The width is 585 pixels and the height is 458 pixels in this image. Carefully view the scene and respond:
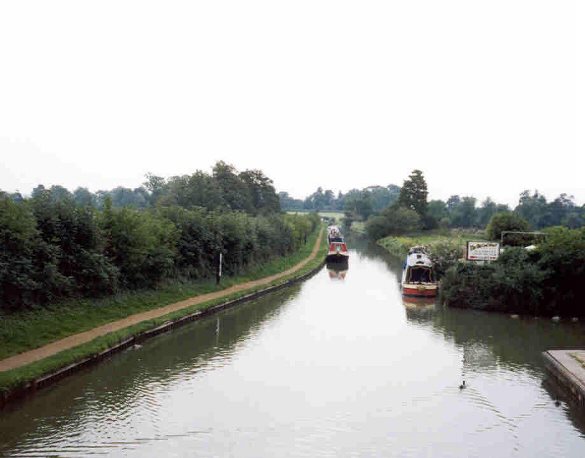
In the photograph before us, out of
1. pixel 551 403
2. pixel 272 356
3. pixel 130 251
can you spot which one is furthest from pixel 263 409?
pixel 130 251

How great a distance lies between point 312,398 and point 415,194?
8149cm

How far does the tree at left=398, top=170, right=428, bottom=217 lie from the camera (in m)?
92.2

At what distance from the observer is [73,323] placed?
1895 cm

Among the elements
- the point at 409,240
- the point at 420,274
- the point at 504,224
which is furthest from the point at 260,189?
the point at 420,274

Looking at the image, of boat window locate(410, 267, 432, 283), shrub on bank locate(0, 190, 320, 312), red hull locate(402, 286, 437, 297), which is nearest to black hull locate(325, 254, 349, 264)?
shrub on bank locate(0, 190, 320, 312)

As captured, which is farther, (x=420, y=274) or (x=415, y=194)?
(x=415, y=194)

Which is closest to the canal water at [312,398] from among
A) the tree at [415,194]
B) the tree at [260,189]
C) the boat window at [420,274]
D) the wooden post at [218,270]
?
the wooden post at [218,270]

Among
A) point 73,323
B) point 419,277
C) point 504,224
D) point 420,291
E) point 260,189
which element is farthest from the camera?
point 260,189

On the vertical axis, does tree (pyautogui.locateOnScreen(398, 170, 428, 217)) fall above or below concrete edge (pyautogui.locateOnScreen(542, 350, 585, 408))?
above

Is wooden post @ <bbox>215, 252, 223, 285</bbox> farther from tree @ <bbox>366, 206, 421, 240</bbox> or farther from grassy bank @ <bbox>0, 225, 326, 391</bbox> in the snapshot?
A: tree @ <bbox>366, 206, 421, 240</bbox>

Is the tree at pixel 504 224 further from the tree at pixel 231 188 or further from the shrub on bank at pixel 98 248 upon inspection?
the tree at pixel 231 188

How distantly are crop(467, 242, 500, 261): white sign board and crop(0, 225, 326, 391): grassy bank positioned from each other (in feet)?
38.1

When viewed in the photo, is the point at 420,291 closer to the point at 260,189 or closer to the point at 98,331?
the point at 98,331

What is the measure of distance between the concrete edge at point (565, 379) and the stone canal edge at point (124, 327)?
12.7m
